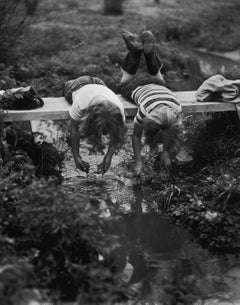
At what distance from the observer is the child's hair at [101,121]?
5.68m

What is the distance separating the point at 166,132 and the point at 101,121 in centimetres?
63

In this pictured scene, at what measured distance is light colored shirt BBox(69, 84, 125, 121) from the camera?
19.8ft

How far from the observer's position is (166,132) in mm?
5781

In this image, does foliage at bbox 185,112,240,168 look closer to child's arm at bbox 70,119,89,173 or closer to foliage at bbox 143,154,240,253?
foliage at bbox 143,154,240,253

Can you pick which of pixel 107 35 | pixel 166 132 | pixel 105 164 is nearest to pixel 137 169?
pixel 105 164

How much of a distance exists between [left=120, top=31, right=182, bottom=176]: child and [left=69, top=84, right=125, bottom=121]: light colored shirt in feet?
1.04

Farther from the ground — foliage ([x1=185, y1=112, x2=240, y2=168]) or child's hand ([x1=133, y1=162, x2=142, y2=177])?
child's hand ([x1=133, y1=162, x2=142, y2=177])

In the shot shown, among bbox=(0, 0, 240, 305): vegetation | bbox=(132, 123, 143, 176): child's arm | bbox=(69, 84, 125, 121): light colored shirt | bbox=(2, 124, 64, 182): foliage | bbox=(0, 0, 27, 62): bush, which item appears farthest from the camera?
bbox=(0, 0, 27, 62): bush

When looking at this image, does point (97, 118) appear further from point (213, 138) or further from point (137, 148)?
point (213, 138)

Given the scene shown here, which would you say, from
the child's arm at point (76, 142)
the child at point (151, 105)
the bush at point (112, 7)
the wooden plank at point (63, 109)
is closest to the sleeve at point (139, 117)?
the child at point (151, 105)

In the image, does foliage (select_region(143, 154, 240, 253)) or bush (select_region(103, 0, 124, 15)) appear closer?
foliage (select_region(143, 154, 240, 253))

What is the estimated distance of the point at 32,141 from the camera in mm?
6855

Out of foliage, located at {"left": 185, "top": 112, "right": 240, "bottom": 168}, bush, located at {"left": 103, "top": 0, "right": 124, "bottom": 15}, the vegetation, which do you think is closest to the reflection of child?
the vegetation

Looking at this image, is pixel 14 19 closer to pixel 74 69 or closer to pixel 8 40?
pixel 8 40
